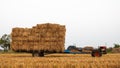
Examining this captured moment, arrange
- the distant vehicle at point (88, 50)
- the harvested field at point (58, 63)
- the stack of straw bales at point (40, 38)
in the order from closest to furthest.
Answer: the harvested field at point (58, 63), the stack of straw bales at point (40, 38), the distant vehicle at point (88, 50)

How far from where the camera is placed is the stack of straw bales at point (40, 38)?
101ft

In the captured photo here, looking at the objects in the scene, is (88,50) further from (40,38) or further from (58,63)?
(58,63)

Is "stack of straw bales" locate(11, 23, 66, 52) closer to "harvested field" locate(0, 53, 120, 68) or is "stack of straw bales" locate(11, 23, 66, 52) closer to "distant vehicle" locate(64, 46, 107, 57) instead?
"distant vehicle" locate(64, 46, 107, 57)

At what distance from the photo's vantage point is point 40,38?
1222 inches

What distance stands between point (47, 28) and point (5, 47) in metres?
51.3

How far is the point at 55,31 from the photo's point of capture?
30938 mm

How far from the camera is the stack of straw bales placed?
30.9 meters

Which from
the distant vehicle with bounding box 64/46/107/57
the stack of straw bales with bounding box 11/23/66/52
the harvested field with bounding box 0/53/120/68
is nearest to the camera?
the harvested field with bounding box 0/53/120/68

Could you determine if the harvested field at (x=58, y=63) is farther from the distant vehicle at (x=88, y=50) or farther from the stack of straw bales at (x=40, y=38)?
the distant vehicle at (x=88, y=50)

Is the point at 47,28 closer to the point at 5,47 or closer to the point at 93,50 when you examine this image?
the point at 93,50

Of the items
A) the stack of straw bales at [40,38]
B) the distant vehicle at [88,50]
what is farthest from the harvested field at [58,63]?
the distant vehicle at [88,50]

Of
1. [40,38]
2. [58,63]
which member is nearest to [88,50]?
[40,38]

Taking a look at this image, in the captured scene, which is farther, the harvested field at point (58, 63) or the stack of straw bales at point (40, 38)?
the stack of straw bales at point (40, 38)

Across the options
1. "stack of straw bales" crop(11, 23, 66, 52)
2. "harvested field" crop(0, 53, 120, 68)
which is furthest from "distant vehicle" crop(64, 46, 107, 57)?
"harvested field" crop(0, 53, 120, 68)
